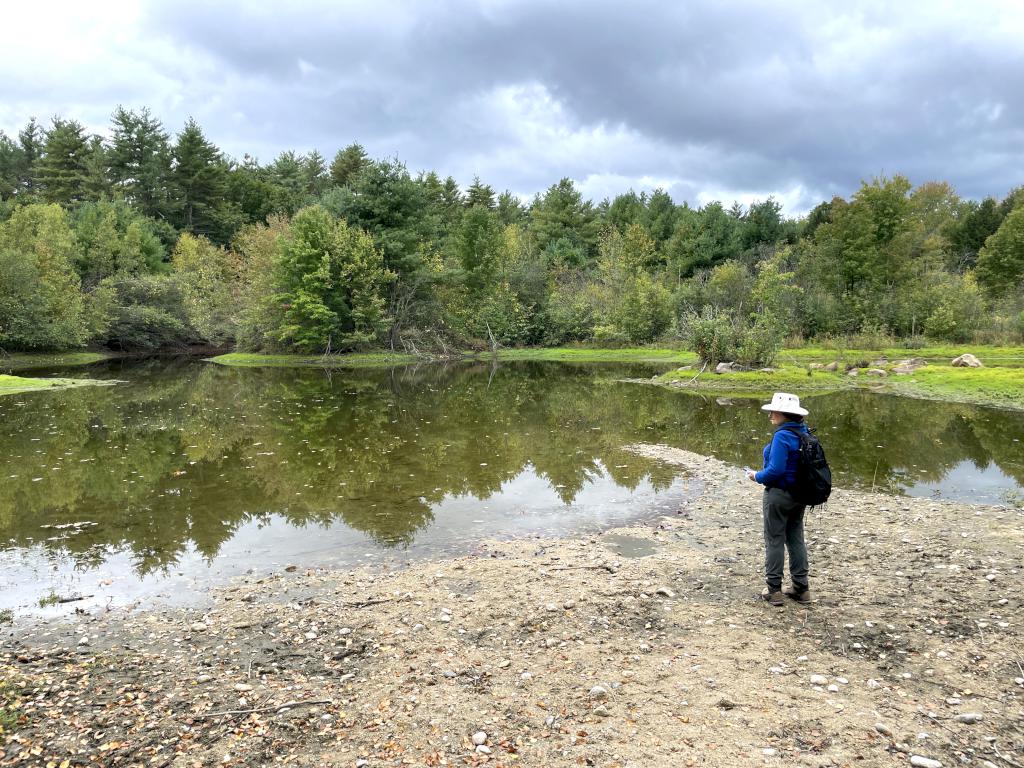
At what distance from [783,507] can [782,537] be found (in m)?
0.40

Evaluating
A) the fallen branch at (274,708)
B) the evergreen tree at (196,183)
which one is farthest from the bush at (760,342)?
the evergreen tree at (196,183)

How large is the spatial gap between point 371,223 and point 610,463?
43357mm

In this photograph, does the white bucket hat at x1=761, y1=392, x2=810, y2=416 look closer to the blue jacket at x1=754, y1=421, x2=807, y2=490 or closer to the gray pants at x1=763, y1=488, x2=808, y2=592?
the blue jacket at x1=754, y1=421, x2=807, y2=490

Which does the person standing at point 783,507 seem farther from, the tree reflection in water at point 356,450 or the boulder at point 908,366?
the boulder at point 908,366

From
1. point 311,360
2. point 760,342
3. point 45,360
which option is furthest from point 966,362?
point 45,360

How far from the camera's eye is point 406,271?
5359 centimetres

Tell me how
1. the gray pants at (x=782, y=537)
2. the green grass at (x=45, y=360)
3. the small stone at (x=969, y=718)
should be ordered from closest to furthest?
the small stone at (x=969, y=718) < the gray pants at (x=782, y=537) < the green grass at (x=45, y=360)

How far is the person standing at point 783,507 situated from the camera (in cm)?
688

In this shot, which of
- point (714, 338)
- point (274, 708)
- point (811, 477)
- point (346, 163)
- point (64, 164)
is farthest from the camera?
point (346, 163)

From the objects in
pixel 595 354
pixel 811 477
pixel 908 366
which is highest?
pixel 595 354

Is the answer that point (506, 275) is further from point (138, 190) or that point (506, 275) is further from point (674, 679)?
Answer: point (674, 679)

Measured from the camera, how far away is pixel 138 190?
75562 mm

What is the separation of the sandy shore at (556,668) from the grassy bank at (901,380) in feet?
69.5

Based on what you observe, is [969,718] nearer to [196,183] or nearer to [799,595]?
[799,595]
